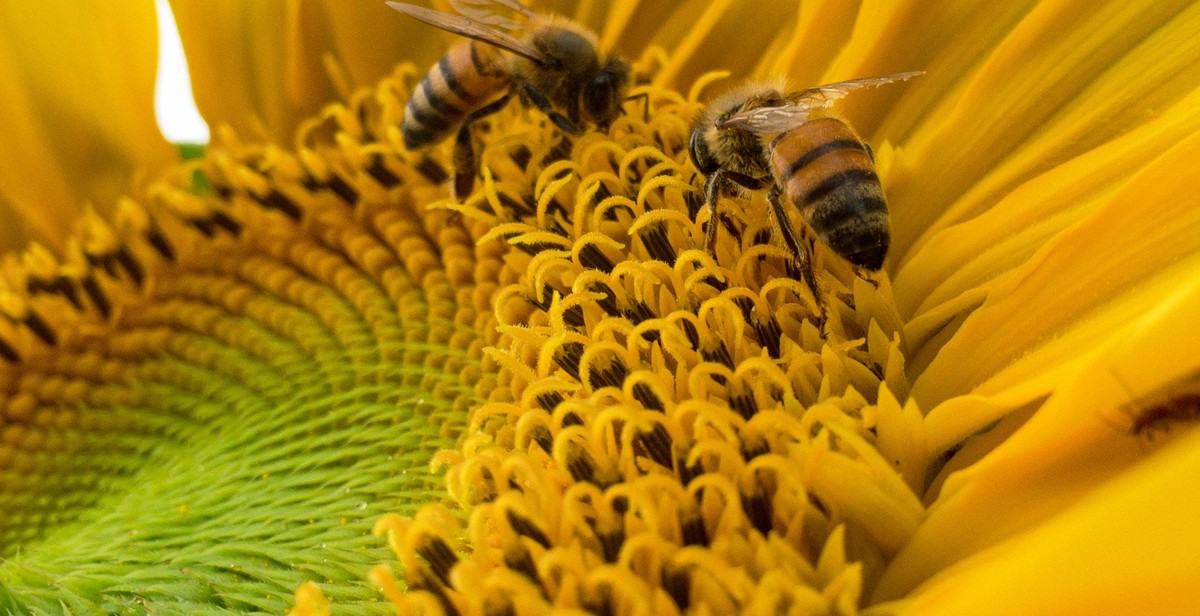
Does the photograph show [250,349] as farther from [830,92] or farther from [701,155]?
[830,92]

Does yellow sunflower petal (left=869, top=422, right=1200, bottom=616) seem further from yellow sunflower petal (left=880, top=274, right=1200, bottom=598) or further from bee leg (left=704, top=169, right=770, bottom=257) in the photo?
bee leg (left=704, top=169, right=770, bottom=257)

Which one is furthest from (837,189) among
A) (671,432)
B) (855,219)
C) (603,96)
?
(603,96)

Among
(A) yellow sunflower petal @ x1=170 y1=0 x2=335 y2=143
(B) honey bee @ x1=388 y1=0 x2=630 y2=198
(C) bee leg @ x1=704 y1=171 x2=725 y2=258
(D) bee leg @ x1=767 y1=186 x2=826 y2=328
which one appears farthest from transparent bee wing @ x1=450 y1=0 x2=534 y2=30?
(D) bee leg @ x1=767 y1=186 x2=826 y2=328

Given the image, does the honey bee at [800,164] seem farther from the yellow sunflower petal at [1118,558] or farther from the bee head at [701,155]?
the yellow sunflower petal at [1118,558]

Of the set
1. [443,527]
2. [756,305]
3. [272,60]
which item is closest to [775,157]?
[756,305]

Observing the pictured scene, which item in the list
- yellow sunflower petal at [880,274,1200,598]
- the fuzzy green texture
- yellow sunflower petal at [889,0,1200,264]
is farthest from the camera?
the fuzzy green texture

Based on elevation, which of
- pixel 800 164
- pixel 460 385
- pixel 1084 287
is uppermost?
pixel 460 385

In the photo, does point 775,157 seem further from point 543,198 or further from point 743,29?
point 743,29
